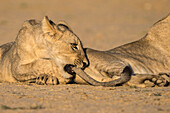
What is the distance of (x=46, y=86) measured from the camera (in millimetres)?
5371

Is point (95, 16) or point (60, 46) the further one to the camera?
point (95, 16)

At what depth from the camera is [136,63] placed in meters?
6.13

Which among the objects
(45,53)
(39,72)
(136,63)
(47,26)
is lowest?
(39,72)

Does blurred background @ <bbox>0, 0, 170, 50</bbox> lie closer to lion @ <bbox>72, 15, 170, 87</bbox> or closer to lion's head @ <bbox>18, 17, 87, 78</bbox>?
lion @ <bbox>72, 15, 170, 87</bbox>

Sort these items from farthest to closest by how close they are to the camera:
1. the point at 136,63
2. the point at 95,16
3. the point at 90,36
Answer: the point at 95,16
the point at 90,36
the point at 136,63

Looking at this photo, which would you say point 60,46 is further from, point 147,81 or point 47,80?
point 147,81

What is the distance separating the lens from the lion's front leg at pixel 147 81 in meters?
5.38

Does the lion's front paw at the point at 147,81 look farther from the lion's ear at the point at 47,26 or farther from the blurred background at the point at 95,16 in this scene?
the blurred background at the point at 95,16

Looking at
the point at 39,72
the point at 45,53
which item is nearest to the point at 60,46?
the point at 45,53

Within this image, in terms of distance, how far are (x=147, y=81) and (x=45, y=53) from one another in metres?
1.58

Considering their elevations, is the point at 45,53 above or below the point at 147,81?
above

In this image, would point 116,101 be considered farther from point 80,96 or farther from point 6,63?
point 6,63

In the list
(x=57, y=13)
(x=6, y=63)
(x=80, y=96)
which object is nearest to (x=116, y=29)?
(x=57, y=13)

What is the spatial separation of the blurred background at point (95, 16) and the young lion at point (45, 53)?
5.00m
